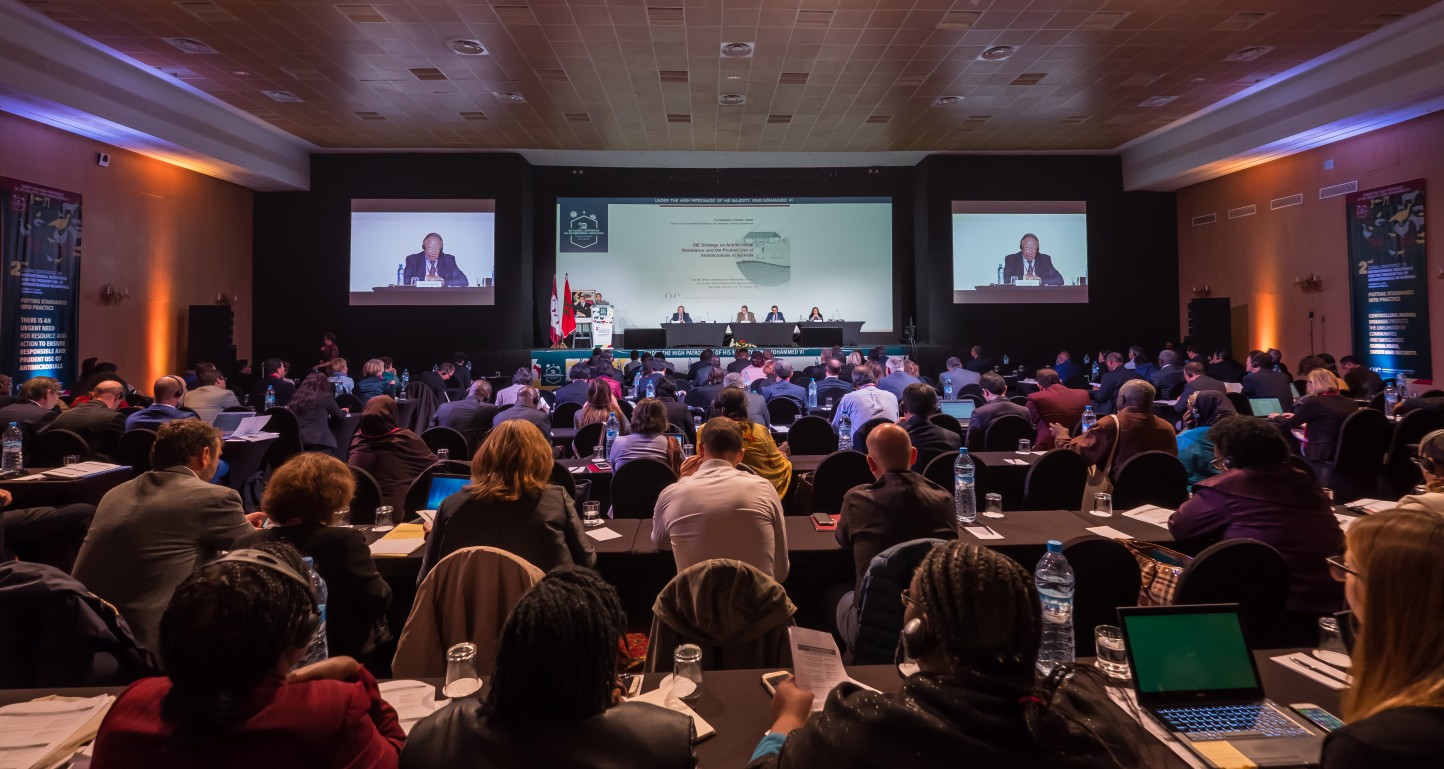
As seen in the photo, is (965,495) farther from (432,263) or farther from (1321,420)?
(432,263)

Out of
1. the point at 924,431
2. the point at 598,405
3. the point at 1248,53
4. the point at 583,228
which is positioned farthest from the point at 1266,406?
the point at 583,228

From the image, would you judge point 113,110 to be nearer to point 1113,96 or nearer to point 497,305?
point 497,305

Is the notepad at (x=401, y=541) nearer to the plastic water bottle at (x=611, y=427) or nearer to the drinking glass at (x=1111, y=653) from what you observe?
the plastic water bottle at (x=611, y=427)

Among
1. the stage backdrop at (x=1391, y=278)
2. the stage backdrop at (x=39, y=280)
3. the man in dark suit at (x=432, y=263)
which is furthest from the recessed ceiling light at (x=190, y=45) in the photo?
the stage backdrop at (x=1391, y=278)

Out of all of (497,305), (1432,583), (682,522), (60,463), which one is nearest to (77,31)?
(60,463)

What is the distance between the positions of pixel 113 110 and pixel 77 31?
1.19m

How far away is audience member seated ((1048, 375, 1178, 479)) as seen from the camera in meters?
4.71

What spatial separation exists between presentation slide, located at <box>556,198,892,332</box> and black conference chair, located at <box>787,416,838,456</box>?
919cm

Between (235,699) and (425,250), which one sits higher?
(425,250)

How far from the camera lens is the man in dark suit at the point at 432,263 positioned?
1377 centimetres

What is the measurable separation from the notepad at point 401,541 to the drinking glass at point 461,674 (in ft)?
4.94

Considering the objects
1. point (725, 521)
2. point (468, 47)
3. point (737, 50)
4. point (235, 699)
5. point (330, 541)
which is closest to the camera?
point (235, 699)

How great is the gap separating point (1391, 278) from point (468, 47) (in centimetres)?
1260

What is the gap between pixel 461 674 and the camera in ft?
6.09
